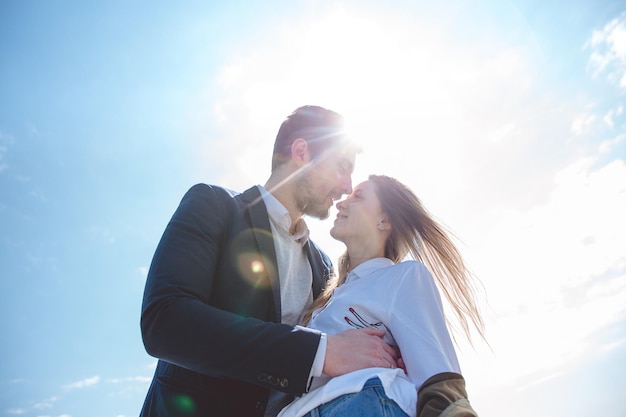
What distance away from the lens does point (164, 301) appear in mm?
2777

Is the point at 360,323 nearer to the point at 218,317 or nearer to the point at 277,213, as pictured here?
the point at 218,317

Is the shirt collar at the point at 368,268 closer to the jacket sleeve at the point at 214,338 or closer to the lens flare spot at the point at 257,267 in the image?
the lens flare spot at the point at 257,267

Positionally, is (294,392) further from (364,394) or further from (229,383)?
(229,383)

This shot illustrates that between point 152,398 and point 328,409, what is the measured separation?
1.50 meters

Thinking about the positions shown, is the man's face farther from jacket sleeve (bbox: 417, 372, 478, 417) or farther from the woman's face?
jacket sleeve (bbox: 417, 372, 478, 417)

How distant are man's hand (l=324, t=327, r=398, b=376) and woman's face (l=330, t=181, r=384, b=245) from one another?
1.78 meters

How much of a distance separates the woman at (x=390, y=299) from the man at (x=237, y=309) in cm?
17

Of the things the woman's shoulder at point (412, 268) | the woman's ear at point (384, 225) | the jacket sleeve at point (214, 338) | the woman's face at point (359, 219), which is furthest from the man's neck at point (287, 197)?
the jacket sleeve at point (214, 338)

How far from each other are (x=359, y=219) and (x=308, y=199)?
0.67 meters

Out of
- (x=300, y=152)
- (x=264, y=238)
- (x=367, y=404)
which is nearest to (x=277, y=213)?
(x=264, y=238)

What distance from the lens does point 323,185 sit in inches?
204

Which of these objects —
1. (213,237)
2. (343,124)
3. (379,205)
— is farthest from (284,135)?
(213,237)

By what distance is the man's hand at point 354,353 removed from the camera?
2705mm

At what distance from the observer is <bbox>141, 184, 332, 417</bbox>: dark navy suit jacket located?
2.61 metres
